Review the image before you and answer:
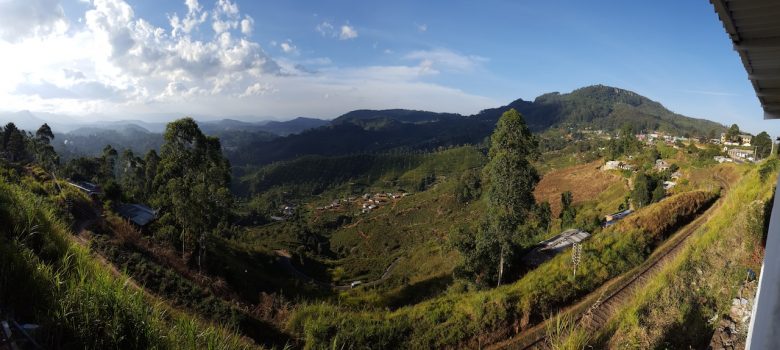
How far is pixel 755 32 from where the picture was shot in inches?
128

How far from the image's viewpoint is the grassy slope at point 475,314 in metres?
9.70

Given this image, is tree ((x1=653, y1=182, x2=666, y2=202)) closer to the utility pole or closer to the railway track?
the railway track

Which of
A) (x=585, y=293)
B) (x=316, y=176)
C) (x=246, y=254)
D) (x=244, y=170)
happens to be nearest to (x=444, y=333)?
(x=585, y=293)

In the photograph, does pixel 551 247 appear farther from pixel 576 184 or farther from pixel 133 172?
pixel 133 172

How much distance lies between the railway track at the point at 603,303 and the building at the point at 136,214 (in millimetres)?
20527

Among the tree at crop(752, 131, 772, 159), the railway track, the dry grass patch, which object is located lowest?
the dry grass patch

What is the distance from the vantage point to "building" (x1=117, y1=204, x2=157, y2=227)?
71.0 feet

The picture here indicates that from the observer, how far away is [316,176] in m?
144

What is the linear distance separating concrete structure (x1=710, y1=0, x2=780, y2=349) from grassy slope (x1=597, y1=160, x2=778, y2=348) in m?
3.24

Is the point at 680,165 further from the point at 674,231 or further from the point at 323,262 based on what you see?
the point at 323,262

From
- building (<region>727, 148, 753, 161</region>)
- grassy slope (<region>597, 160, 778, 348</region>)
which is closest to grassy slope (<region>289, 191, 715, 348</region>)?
grassy slope (<region>597, 160, 778, 348</region>)

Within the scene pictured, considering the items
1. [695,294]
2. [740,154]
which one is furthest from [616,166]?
[695,294]

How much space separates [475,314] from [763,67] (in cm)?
857

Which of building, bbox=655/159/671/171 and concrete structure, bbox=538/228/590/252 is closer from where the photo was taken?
concrete structure, bbox=538/228/590/252
